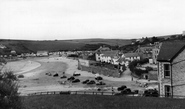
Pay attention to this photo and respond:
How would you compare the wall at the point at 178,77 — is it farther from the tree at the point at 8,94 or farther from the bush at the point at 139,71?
the bush at the point at 139,71

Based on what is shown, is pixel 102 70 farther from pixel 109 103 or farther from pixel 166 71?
pixel 109 103

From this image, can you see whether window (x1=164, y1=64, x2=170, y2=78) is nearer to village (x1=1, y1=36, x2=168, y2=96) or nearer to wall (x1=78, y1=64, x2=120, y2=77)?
village (x1=1, y1=36, x2=168, y2=96)

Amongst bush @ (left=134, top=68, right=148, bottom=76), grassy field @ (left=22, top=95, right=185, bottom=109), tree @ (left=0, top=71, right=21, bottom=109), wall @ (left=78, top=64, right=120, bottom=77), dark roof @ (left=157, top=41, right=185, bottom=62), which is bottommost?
wall @ (left=78, top=64, right=120, bottom=77)

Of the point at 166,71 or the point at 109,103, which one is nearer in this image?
the point at 109,103

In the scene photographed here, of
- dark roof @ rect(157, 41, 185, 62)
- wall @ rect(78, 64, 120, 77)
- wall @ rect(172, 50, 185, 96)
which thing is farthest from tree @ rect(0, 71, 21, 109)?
wall @ rect(78, 64, 120, 77)

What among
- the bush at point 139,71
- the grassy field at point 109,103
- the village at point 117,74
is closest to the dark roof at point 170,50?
the grassy field at point 109,103

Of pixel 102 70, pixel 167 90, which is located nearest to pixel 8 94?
pixel 167 90
